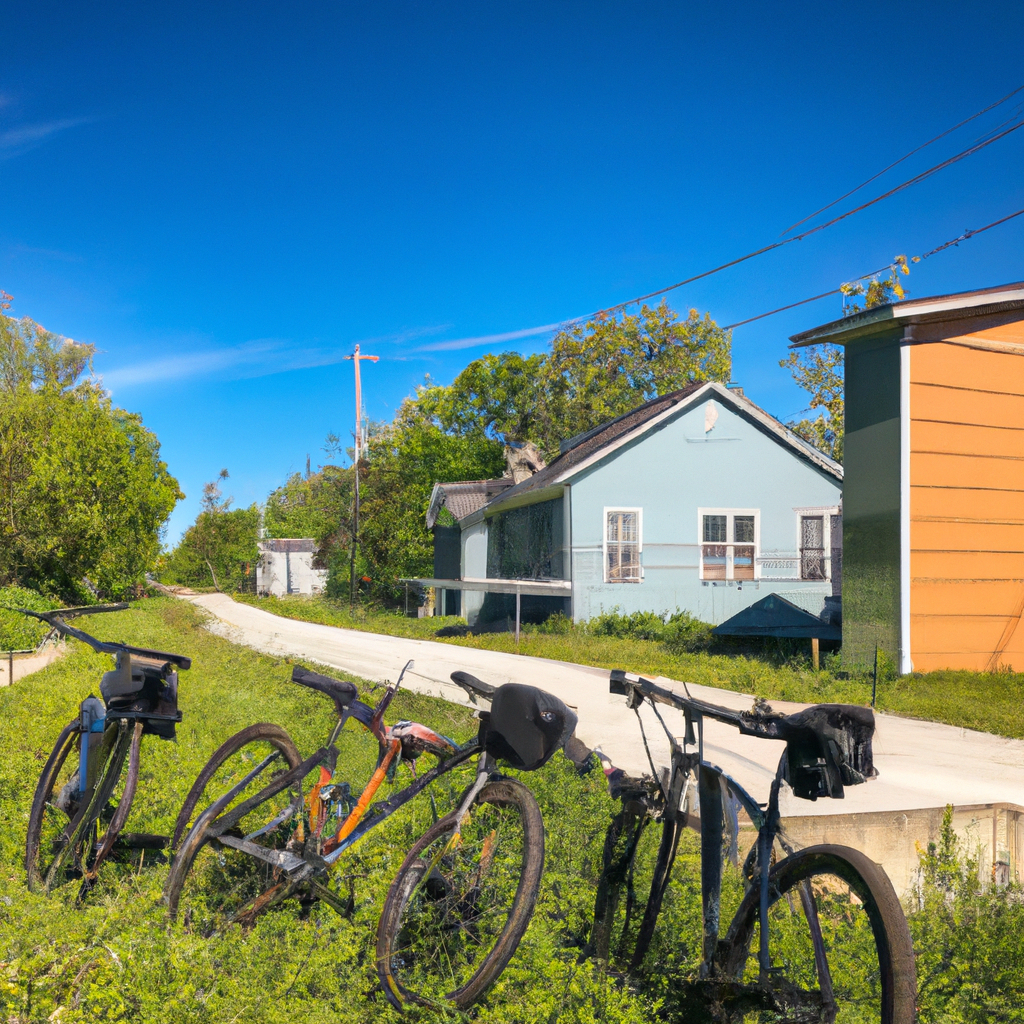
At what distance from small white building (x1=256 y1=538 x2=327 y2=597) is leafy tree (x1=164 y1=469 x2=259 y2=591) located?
3463mm

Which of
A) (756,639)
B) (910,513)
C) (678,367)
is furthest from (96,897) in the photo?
(678,367)

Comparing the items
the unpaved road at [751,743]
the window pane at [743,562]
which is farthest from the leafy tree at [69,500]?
the window pane at [743,562]

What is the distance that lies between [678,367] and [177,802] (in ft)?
110

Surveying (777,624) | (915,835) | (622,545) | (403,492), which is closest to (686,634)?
(777,624)

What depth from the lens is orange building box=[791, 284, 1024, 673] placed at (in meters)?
10.3

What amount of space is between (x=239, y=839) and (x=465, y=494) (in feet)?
82.3

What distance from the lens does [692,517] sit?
1906 cm

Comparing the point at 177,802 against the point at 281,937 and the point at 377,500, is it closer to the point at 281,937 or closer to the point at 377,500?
the point at 281,937

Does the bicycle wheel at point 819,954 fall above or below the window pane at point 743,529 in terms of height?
below

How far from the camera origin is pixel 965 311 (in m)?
10.4

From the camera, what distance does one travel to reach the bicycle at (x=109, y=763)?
3730 millimetres

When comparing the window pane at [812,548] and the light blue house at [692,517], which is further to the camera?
the window pane at [812,548]

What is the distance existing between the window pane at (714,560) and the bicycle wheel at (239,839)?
15886 mm

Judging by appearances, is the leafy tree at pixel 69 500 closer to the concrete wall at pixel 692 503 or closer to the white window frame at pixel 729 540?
the concrete wall at pixel 692 503
